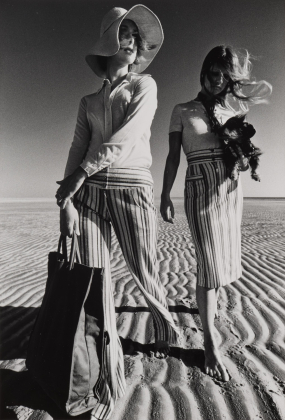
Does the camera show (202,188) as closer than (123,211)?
No

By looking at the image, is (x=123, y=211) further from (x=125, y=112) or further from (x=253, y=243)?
(x=253, y=243)

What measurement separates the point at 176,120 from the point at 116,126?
0.61 meters

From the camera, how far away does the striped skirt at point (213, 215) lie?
2.33 metres

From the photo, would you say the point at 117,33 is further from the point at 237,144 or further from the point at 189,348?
the point at 189,348

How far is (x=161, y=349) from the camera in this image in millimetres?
2498

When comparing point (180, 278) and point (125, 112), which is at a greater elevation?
point (125, 112)

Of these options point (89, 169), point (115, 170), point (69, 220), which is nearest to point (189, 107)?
point (115, 170)

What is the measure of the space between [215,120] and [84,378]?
5.71 feet

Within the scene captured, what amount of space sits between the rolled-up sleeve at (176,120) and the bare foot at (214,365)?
150 centimetres

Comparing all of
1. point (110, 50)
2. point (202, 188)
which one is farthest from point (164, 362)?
point (110, 50)

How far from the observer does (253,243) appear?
8664mm

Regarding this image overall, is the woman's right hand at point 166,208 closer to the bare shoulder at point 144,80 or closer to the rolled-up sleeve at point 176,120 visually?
the rolled-up sleeve at point 176,120

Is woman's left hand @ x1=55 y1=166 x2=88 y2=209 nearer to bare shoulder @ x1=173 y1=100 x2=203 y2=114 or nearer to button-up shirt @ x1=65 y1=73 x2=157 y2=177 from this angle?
button-up shirt @ x1=65 y1=73 x2=157 y2=177

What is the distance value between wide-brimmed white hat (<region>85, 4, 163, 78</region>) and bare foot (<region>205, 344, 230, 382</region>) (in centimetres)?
193
